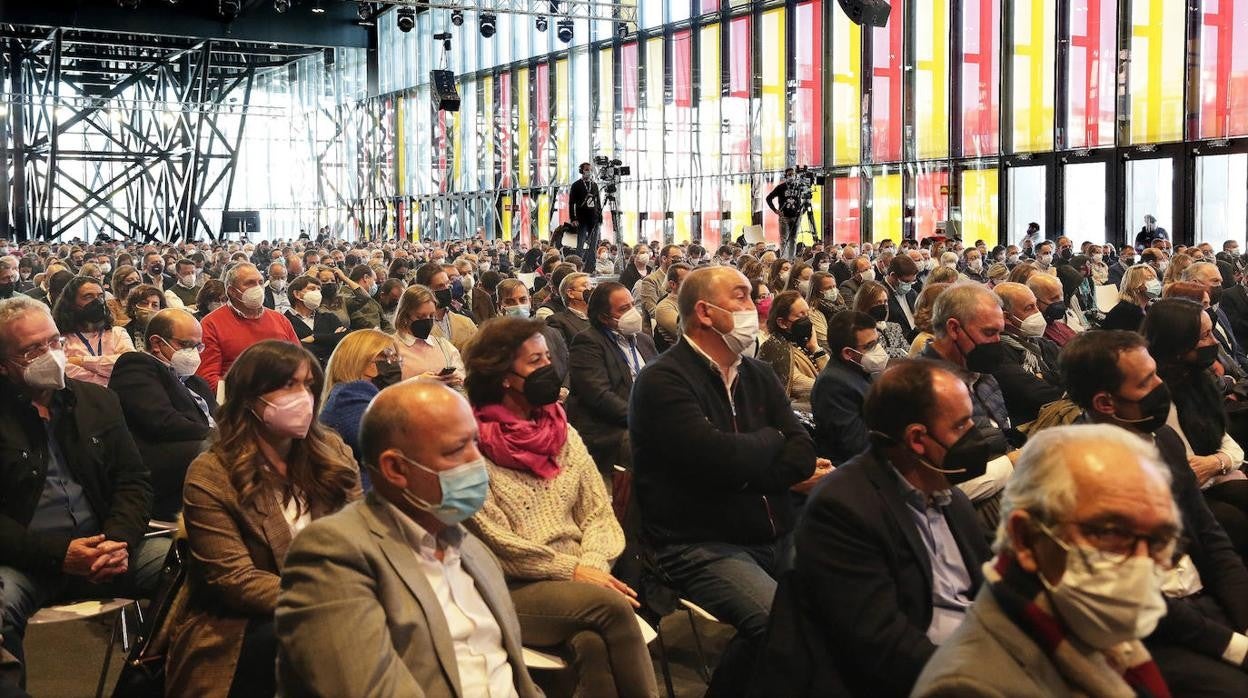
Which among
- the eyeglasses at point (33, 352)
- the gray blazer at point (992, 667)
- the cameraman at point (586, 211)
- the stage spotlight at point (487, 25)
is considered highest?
the stage spotlight at point (487, 25)

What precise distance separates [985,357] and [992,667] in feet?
9.99

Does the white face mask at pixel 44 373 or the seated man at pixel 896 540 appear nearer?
the seated man at pixel 896 540

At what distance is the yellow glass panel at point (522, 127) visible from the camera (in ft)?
118

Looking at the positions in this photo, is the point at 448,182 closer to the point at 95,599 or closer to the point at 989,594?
the point at 95,599

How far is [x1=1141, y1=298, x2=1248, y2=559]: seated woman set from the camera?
15.1ft

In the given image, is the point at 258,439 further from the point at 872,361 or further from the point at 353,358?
the point at 872,361

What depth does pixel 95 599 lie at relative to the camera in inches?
172

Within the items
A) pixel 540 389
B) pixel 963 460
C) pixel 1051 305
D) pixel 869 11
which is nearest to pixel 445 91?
pixel 869 11

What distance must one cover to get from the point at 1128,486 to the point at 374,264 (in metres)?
13.5

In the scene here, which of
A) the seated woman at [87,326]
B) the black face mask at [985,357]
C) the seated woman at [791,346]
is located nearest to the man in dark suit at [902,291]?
the seated woman at [791,346]

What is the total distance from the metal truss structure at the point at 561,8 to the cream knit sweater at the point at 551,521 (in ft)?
68.4

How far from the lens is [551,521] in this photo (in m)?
3.94

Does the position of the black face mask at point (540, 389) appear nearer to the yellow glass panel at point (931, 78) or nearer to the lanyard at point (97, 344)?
the lanyard at point (97, 344)

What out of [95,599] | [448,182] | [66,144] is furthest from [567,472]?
[66,144]
